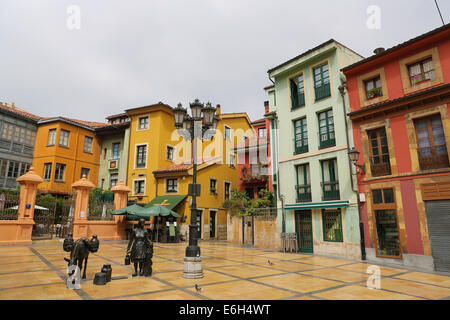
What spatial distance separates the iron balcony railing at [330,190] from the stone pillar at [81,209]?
1517cm

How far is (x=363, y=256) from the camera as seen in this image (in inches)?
508

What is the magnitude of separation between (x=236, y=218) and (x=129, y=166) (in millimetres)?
12087

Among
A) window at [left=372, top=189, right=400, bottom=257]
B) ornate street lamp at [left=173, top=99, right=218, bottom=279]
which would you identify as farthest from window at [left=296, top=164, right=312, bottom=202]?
ornate street lamp at [left=173, top=99, right=218, bottom=279]

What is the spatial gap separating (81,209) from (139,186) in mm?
7380

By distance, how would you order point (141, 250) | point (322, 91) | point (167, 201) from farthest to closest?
point (167, 201)
point (322, 91)
point (141, 250)

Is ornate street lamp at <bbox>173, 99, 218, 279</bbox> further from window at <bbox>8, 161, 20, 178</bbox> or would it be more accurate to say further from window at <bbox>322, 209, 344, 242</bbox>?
window at <bbox>8, 161, 20, 178</bbox>

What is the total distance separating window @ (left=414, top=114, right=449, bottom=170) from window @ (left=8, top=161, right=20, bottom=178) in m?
29.5

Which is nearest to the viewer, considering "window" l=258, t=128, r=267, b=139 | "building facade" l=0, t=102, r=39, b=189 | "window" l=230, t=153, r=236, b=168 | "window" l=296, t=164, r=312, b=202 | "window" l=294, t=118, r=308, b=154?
"window" l=296, t=164, r=312, b=202

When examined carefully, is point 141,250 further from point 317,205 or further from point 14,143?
point 14,143

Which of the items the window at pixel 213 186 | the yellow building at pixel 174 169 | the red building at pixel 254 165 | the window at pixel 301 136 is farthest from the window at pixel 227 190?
the window at pixel 301 136

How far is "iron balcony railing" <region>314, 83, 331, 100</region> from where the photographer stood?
15.9 metres

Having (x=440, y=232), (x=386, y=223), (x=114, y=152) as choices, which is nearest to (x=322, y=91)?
(x=386, y=223)

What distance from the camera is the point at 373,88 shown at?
1388 centimetres
